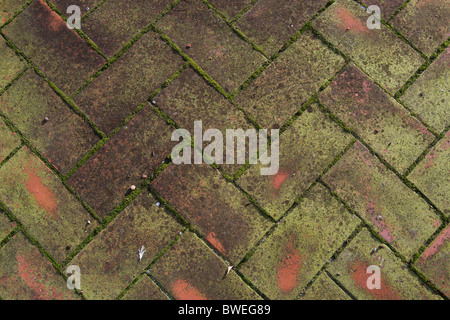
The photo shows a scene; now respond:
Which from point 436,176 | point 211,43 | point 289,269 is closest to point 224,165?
point 289,269

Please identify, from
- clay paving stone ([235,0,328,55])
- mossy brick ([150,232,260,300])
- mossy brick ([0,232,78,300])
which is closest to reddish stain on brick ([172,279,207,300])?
→ mossy brick ([150,232,260,300])

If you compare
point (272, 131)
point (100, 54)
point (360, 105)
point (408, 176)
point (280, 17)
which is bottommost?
point (408, 176)

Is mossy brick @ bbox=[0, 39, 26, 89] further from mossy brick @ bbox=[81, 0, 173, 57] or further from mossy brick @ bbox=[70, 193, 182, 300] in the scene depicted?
mossy brick @ bbox=[70, 193, 182, 300]

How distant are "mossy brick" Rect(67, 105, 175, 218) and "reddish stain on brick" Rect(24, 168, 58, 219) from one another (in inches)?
8.4

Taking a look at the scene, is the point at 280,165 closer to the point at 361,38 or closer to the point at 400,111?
the point at 400,111

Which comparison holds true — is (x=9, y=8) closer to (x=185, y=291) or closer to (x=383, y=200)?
(x=185, y=291)

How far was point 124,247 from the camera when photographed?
296 centimetres

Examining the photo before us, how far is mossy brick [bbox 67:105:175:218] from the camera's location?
3.03 meters

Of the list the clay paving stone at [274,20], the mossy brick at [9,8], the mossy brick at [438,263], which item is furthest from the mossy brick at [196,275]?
the mossy brick at [9,8]

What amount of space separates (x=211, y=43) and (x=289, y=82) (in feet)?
2.64

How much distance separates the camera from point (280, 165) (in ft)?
10.0

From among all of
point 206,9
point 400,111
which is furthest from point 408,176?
point 206,9

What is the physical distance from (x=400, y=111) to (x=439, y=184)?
0.72m

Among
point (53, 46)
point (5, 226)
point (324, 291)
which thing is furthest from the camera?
point (53, 46)
